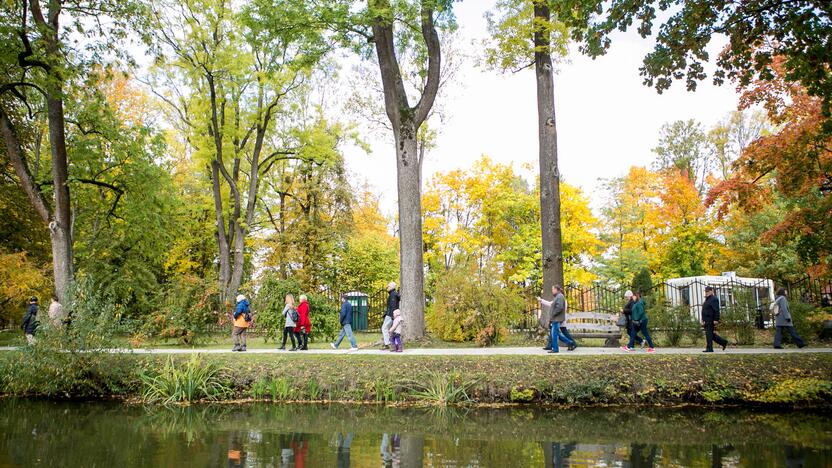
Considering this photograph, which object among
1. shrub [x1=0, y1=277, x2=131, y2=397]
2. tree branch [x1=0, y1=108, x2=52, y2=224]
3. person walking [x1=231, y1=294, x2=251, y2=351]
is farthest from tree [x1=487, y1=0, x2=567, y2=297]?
tree branch [x1=0, y1=108, x2=52, y2=224]

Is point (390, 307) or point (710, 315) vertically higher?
point (390, 307)

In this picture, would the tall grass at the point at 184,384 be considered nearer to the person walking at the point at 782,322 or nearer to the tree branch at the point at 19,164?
the tree branch at the point at 19,164

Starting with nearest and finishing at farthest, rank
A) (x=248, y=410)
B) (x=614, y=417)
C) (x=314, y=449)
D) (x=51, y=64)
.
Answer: (x=314, y=449)
(x=614, y=417)
(x=248, y=410)
(x=51, y=64)

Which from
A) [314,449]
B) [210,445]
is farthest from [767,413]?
[210,445]

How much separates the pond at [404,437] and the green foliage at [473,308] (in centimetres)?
575

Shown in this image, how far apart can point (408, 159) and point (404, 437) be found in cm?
975

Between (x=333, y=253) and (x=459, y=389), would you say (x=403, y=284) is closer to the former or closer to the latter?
(x=459, y=389)

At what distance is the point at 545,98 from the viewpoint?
56.5 feet

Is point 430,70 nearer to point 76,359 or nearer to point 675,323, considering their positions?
point 675,323

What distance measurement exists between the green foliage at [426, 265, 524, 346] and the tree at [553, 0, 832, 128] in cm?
846

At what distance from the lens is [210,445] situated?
27.9 ft

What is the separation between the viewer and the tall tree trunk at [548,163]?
16891 millimetres

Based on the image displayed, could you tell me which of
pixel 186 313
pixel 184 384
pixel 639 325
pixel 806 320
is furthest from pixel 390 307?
pixel 806 320

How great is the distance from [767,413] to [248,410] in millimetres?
10270
